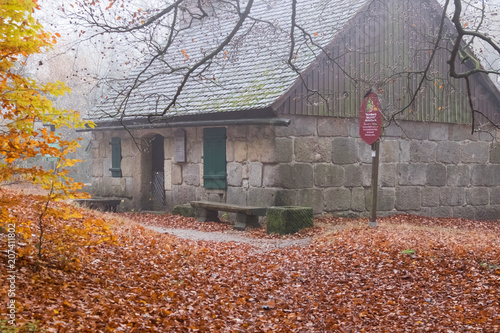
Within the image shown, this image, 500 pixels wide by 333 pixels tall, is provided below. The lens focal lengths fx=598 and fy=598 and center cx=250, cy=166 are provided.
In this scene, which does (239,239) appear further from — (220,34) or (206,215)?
(220,34)

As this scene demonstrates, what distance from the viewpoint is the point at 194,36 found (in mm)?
20297

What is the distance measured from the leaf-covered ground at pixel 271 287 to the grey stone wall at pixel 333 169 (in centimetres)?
359

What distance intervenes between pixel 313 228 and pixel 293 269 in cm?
391

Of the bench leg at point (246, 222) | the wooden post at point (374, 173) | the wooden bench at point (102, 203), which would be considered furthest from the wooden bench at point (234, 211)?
the wooden bench at point (102, 203)

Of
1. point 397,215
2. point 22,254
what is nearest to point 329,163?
point 397,215

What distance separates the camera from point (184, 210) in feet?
52.3

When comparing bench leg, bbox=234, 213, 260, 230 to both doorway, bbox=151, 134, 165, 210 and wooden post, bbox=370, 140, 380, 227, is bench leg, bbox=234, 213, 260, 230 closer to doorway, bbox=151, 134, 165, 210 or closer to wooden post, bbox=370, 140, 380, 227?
wooden post, bbox=370, 140, 380, 227

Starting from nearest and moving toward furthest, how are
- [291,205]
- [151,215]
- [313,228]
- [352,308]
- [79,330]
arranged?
[79,330]
[352,308]
[313,228]
[291,205]
[151,215]

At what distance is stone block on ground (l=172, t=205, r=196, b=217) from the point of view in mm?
15752

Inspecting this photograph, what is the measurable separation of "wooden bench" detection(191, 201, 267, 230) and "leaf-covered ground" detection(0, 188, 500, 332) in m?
2.51

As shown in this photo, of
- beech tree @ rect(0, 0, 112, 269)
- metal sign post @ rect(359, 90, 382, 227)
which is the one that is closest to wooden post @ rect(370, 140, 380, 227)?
metal sign post @ rect(359, 90, 382, 227)

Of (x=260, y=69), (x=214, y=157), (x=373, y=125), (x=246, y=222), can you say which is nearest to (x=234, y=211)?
(x=246, y=222)

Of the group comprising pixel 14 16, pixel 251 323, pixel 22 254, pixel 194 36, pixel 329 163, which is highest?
pixel 194 36

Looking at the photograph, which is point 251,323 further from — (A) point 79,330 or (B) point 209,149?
(B) point 209,149
